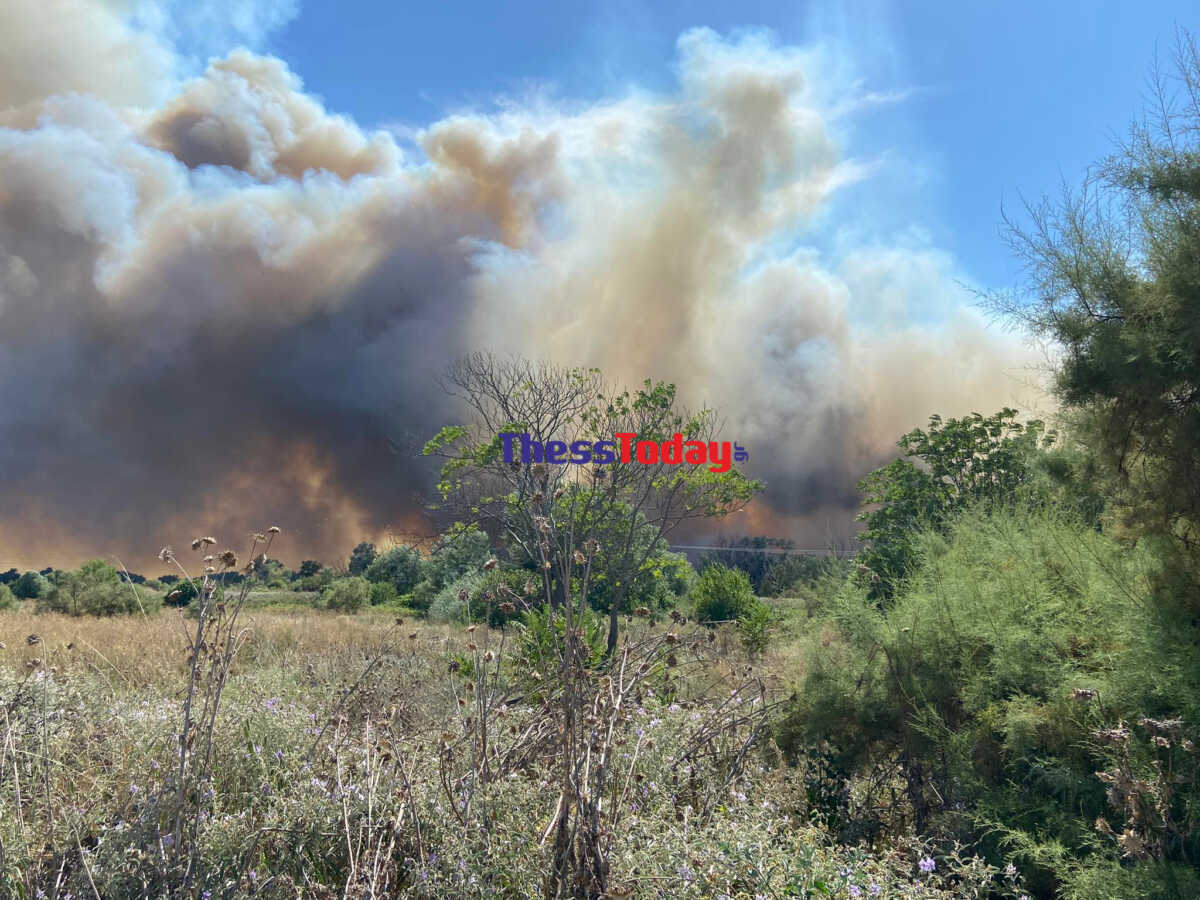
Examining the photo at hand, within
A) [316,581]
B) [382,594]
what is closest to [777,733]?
[382,594]

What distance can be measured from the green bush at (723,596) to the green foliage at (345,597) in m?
12.4

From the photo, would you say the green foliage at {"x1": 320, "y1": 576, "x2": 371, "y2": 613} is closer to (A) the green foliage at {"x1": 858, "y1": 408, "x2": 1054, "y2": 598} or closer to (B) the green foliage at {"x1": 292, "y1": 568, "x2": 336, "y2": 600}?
(B) the green foliage at {"x1": 292, "y1": 568, "x2": 336, "y2": 600}

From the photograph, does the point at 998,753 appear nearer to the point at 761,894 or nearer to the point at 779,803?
the point at 779,803

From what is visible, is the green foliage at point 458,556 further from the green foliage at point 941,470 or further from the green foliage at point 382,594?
the green foliage at point 941,470

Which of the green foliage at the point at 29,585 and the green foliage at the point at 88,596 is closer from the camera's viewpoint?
the green foliage at the point at 88,596

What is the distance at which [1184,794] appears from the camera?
3.50m

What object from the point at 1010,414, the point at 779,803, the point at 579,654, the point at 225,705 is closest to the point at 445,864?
the point at 579,654

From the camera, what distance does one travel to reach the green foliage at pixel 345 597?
83.0 ft

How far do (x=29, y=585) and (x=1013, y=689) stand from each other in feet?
110

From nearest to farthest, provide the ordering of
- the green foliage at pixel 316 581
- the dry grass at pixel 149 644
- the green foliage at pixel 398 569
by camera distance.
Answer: the dry grass at pixel 149 644, the green foliage at pixel 398 569, the green foliage at pixel 316 581

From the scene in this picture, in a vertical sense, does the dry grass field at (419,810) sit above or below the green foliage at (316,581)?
below

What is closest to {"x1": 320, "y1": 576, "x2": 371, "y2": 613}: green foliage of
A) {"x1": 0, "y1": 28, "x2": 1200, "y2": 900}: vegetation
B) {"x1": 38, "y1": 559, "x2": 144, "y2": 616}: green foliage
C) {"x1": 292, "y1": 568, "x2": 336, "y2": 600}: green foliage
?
{"x1": 38, "y1": 559, "x2": 144, "y2": 616}: green foliage

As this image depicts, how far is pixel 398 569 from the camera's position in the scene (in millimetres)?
32531

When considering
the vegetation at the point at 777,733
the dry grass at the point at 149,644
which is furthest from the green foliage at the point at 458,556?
the vegetation at the point at 777,733
